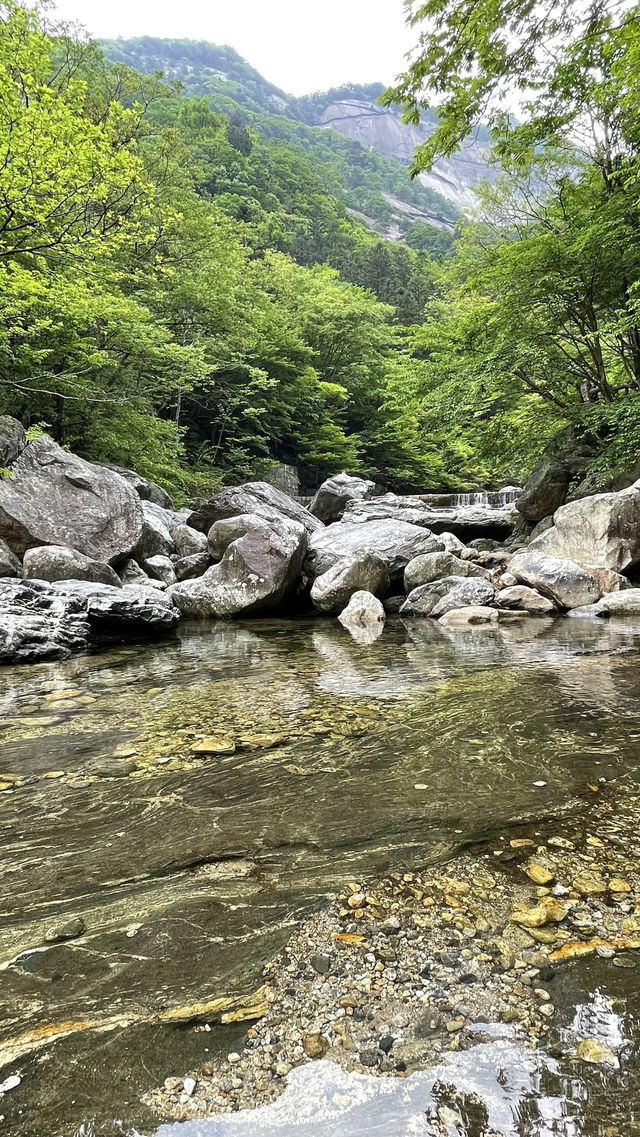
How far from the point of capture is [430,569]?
32.3 feet

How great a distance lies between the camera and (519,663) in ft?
17.5

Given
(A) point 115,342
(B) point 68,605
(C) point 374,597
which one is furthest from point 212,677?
(A) point 115,342

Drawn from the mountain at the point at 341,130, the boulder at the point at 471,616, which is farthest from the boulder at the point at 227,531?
the mountain at the point at 341,130

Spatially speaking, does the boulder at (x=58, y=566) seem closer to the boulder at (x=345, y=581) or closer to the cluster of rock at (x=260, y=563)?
the cluster of rock at (x=260, y=563)

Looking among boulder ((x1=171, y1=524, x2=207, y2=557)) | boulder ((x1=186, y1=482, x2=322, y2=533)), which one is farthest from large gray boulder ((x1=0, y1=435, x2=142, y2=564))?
boulder ((x1=186, y1=482, x2=322, y2=533))

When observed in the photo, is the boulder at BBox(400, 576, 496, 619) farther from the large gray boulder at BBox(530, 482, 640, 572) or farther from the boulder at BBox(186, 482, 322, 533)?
the boulder at BBox(186, 482, 322, 533)

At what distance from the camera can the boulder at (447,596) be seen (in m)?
8.84

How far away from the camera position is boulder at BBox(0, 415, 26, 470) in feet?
29.5

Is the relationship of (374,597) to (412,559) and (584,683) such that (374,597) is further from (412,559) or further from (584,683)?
(584,683)

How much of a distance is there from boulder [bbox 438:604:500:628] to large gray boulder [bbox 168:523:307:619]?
288 centimetres

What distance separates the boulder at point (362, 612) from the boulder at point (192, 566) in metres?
2.92

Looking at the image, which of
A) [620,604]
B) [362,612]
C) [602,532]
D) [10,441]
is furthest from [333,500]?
[620,604]

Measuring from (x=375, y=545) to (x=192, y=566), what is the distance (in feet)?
11.6

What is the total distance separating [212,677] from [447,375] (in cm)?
884
